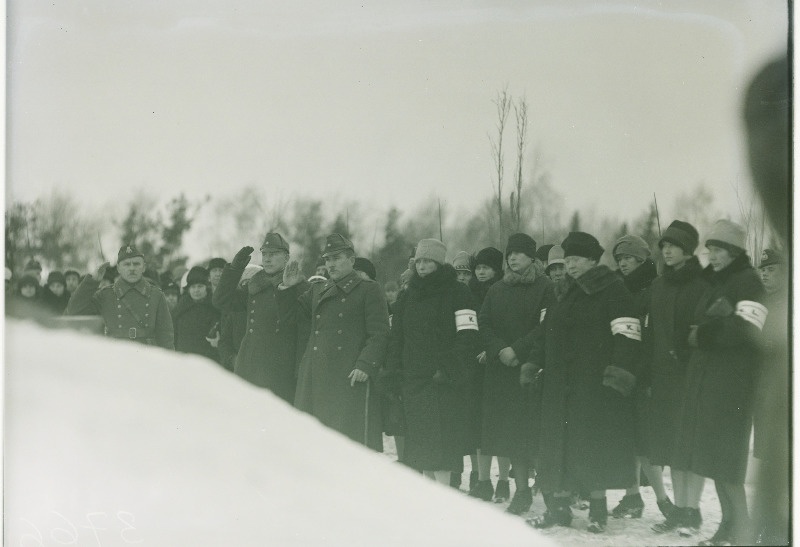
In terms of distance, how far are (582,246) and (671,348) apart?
68 cm

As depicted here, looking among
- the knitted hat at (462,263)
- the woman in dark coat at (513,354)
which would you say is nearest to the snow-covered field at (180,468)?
the woman in dark coat at (513,354)

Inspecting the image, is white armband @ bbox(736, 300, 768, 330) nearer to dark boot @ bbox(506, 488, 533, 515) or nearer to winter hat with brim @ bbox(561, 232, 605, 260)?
winter hat with brim @ bbox(561, 232, 605, 260)

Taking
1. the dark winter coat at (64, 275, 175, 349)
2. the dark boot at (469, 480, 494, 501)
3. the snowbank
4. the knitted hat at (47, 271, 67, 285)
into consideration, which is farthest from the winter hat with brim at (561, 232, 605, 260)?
the knitted hat at (47, 271, 67, 285)

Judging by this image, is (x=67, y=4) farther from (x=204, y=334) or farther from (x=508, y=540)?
(x=508, y=540)

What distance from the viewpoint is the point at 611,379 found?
4.41 metres

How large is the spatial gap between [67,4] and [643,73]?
3.22 metres

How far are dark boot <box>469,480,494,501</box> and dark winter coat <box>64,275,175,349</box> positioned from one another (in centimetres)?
188

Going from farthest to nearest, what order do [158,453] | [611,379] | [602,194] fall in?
[158,453] → [602,194] → [611,379]

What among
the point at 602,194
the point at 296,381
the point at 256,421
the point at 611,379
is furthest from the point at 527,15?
the point at 256,421

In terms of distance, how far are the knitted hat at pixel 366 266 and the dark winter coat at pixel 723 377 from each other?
1688 millimetres

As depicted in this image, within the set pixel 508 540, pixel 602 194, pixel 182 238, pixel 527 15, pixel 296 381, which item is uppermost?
pixel 527 15

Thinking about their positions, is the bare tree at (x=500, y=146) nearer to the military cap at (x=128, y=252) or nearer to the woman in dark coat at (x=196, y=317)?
the woman in dark coat at (x=196, y=317)

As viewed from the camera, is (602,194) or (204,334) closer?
(602,194)

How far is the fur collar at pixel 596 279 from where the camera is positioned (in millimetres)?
4520
